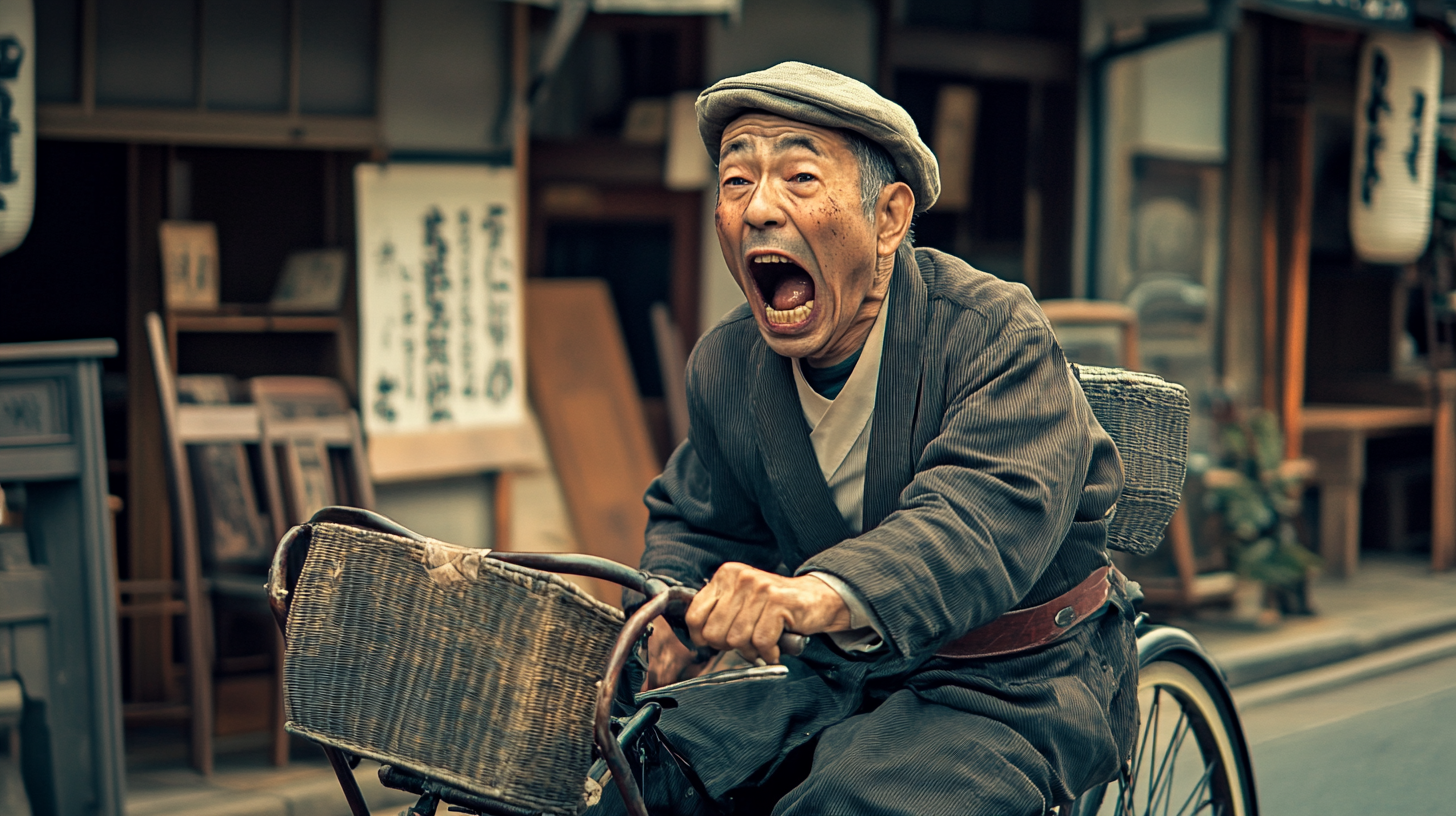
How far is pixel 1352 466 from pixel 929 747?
8.37m

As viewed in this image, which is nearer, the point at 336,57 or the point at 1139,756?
the point at 1139,756

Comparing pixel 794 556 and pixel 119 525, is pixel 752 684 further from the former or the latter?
pixel 119 525

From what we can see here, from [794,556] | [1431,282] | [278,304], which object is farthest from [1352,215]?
[794,556]

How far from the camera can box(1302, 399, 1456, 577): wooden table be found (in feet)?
32.7

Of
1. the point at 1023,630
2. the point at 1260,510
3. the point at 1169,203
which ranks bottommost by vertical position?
the point at 1260,510

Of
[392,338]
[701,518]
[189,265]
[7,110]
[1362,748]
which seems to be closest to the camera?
[701,518]

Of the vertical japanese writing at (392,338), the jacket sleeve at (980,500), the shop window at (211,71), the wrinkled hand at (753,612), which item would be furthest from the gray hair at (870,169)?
the vertical japanese writing at (392,338)

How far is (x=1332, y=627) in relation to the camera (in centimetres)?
842

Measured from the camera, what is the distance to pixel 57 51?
5.68 meters

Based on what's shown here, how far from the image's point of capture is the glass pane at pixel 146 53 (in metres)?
5.80

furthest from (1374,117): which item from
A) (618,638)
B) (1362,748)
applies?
(618,638)

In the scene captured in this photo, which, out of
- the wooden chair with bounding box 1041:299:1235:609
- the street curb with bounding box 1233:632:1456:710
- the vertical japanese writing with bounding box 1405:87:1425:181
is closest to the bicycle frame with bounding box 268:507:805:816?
the street curb with bounding box 1233:632:1456:710

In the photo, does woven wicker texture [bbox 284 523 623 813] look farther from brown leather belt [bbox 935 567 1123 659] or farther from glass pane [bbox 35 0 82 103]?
glass pane [bbox 35 0 82 103]

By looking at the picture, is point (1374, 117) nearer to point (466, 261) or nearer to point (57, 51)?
point (466, 261)
